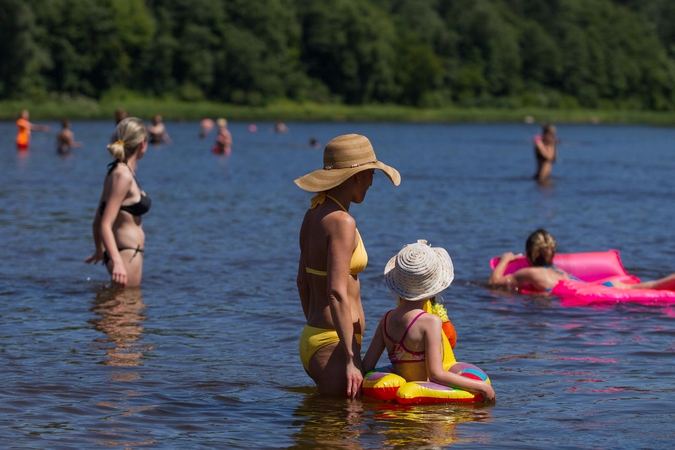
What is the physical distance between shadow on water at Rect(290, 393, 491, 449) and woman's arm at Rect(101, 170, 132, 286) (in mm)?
2716

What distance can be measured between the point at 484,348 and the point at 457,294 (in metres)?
2.47

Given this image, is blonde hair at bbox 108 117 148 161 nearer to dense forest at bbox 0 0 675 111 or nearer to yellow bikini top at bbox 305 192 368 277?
yellow bikini top at bbox 305 192 368 277

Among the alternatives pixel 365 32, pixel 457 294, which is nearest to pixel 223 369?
pixel 457 294

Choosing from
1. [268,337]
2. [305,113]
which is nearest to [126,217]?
[268,337]

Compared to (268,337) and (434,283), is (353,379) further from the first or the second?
(268,337)

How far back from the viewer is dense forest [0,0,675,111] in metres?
85.1

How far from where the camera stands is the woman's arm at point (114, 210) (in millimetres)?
8211

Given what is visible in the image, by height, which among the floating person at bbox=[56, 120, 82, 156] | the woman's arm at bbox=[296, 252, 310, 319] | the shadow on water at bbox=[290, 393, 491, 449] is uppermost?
the floating person at bbox=[56, 120, 82, 156]

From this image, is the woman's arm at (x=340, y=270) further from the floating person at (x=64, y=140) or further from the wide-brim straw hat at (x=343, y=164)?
the floating person at (x=64, y=140)

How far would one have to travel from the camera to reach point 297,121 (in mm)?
87938

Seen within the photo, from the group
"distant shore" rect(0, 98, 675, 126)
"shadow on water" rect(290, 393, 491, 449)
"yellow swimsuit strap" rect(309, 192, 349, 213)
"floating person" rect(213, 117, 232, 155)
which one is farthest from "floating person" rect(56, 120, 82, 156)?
"distant shore" rect(0, 98, 675, 126)

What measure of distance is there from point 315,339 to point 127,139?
140 inches

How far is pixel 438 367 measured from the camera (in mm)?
5625

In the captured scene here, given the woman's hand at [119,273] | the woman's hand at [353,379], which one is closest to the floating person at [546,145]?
the woman's hand at [119,273]
